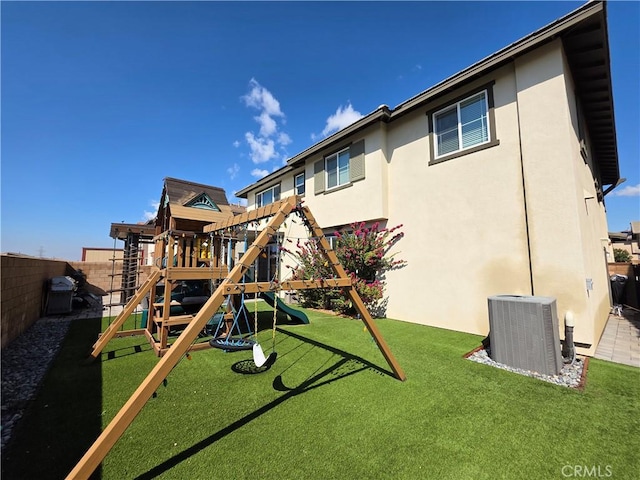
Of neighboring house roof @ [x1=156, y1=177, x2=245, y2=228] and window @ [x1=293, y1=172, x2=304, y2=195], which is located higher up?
window @ [x1=293, y1=172, x2=304, y2=195]

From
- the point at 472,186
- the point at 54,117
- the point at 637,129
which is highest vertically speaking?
the point at 637,129

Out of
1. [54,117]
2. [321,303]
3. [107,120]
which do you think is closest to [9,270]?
[54,117]

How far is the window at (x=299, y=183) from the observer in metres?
13.9

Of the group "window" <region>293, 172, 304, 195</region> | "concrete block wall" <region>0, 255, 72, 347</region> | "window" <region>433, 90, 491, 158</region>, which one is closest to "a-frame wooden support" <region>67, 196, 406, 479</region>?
"concrete block wall" <region>0, 255, 72, 347</region>

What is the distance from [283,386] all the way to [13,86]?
29.5ft

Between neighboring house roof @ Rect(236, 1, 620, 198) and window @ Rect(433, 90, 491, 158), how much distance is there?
575mm

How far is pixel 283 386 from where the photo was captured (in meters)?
4.21

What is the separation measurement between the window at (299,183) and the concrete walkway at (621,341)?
11.7 meters

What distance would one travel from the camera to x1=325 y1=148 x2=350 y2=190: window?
1088 centimetres

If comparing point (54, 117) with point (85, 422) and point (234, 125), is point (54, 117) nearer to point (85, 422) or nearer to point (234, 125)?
point (234, 125)

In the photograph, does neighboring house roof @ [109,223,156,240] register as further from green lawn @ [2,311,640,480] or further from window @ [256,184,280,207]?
green lawn @ [2,311,640,480]

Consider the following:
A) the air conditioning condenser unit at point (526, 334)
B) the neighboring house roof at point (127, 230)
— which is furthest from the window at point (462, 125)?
the neighboring house roof at point (127, 230)

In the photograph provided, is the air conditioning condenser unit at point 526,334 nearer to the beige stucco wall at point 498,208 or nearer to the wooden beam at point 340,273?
the beige stucco wall at point 498,208

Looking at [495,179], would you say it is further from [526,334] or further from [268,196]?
[268,196]
